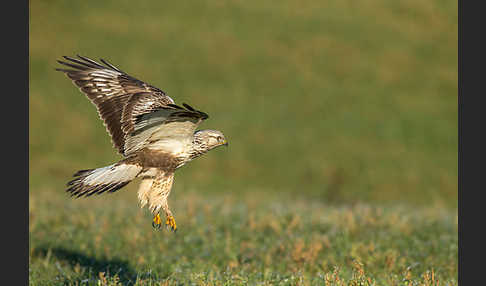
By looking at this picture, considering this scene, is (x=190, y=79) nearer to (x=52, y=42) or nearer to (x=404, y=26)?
(x=52, y=42)

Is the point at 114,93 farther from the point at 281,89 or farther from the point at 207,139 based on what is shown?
the point at 281,89

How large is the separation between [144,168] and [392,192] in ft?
87.0

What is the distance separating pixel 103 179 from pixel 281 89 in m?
33.7

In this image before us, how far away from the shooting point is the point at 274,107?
40594 millimetres

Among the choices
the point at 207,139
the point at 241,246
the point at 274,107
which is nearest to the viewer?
the point at 207,139

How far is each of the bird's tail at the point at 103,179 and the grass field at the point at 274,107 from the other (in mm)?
5970

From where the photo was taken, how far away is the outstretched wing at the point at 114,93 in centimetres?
910

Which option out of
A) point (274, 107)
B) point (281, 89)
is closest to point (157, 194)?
point (274, 107)

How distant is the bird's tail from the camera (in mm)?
8820

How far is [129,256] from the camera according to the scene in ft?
40.9

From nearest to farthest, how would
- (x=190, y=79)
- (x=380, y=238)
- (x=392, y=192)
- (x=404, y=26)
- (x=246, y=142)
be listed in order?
(x=380, y=238) → (x=392, y=192) → (x=246, y=142) → (x=190, y=79) → (x=404, y=26)

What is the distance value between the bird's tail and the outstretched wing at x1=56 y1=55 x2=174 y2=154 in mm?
407

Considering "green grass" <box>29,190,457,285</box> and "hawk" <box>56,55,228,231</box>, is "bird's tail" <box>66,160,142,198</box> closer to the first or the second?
"hawk" <box>56,55,228,231</box>

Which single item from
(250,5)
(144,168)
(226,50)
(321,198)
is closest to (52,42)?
(226,50)
